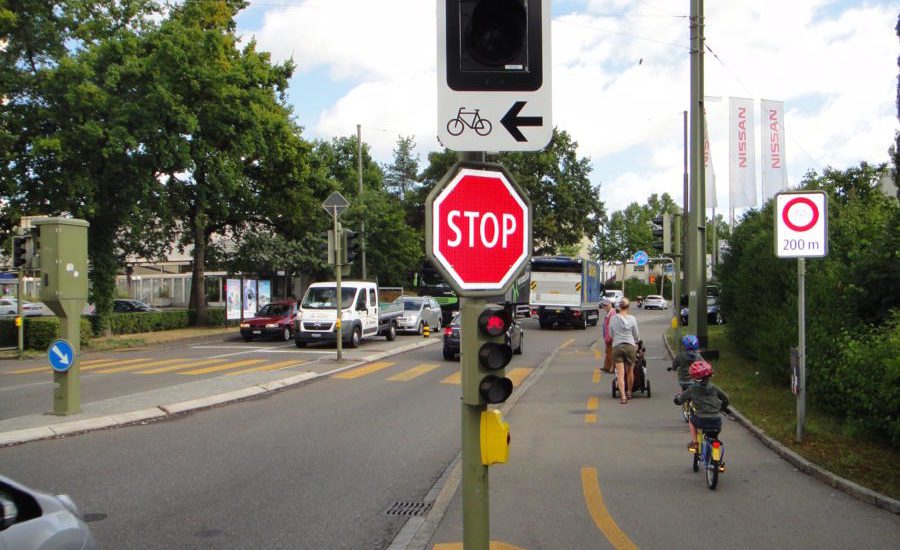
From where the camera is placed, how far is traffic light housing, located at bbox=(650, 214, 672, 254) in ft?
60.0

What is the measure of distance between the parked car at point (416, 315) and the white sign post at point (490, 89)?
28.6 metres

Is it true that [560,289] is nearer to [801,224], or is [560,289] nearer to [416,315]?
[416,315]

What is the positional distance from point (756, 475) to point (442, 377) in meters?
10.6

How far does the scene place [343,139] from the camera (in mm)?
49156

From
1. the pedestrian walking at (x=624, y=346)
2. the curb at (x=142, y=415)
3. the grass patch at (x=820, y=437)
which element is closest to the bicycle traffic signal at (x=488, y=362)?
the grass patch at (x=820, y=437)

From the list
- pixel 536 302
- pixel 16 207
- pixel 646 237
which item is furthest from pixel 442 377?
pixel 646 237

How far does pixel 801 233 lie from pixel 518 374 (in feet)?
34.1

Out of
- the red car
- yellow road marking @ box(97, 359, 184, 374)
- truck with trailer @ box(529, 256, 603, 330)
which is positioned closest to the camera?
yellow road marking @ box(97, 359, 184, 374)

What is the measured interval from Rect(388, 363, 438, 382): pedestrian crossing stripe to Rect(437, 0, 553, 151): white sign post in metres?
14.2

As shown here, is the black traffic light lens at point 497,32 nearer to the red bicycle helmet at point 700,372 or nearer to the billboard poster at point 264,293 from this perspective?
the red bicycle helmet at point 700,372

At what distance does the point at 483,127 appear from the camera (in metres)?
3.48

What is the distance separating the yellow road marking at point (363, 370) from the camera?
18.0 metres

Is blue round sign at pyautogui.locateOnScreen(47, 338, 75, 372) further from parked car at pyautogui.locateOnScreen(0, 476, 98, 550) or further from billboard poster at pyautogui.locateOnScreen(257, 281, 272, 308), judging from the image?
billboard poster at pyautogui.locateOnScreen(257, 281, 272, 308)

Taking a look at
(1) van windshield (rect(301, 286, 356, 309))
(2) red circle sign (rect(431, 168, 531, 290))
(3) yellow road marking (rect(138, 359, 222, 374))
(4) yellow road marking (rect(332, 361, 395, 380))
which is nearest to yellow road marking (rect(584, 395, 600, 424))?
(4) yellow road marking (rect(332, 361, 395, 380))
